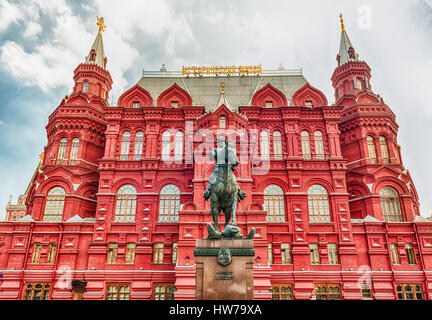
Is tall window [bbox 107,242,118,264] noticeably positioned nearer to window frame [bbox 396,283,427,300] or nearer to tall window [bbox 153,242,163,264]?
tall window [bbox 153,242,163,264]

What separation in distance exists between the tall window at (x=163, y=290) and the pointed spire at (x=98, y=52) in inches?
1008

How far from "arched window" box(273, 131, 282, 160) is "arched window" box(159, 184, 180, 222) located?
9941mm

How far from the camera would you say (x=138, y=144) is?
106 ft

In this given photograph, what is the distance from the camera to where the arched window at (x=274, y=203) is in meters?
29.0

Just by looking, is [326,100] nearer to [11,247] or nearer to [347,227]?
[347,227]

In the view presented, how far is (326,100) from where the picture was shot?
1310 inches

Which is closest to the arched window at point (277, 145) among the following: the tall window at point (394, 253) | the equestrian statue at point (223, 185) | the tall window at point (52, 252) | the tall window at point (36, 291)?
the tall window at point (394, 253)

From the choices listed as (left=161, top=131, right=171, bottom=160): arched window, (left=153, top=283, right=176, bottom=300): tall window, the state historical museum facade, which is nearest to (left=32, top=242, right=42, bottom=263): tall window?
the state historical museum facade

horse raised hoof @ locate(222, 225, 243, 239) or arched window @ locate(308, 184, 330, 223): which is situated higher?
arched window @ locate(308, 184, 330, 223)

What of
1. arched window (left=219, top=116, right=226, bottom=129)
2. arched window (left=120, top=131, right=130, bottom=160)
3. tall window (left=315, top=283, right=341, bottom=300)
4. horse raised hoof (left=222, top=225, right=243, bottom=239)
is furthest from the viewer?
arched window (left=120, top=131, right=130, bottom=160)

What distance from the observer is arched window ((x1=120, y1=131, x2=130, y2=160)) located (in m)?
31.6

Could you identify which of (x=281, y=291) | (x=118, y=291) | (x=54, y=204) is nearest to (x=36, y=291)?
(x=118, y=291)
